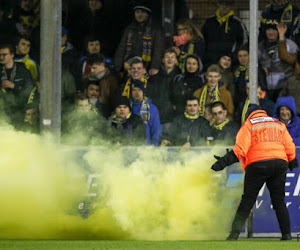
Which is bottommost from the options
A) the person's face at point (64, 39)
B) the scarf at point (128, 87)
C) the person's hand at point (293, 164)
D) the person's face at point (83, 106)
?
the person's hand at point (293, 164)

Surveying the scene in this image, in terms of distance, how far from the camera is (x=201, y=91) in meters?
14.5

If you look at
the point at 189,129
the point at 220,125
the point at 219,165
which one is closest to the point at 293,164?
the point at 219,165

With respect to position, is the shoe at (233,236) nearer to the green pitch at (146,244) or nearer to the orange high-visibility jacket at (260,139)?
the green pitch at (146,244)

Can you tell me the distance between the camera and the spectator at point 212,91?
47.1 ft

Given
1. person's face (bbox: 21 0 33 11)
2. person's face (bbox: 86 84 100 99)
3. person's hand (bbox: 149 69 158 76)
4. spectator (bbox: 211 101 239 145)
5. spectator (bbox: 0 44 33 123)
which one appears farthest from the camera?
person's face (bbox: 21 0 33 11)

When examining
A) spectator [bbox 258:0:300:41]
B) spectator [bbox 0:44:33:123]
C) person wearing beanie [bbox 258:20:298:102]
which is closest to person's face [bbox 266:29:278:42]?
person wearing beanie [bbox 258:20:298:102]

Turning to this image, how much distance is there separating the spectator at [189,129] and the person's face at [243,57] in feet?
3.41

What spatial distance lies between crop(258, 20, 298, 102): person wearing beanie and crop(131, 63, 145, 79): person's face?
5.71 feet

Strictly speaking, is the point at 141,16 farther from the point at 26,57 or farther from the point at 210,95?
the point at 26,57

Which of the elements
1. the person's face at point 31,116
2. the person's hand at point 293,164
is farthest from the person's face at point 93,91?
the person's hand at point 293,164

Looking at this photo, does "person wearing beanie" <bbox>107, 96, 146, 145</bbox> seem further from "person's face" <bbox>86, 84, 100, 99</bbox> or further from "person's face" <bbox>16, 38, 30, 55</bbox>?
"person's face" <bbox>16, 38, 30, 55</bbox>

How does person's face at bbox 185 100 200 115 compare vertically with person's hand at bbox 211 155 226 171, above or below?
above

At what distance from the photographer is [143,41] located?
1508cm

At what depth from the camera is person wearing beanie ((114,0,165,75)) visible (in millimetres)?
14977
